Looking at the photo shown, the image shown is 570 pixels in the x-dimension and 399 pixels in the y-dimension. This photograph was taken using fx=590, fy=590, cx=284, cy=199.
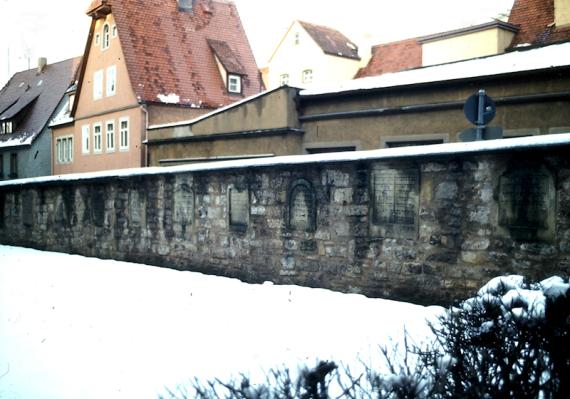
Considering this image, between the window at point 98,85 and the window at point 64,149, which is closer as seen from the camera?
the window at point 98,85

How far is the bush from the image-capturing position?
99.3 inches

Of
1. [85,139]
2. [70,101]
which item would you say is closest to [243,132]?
[85,139]

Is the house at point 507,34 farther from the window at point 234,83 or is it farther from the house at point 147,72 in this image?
the house at point 147,72

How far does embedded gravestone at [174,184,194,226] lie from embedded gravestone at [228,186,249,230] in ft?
4.06

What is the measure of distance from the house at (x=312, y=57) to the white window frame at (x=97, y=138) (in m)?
13.6

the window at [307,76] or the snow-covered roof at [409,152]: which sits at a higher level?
the window at [307,76]

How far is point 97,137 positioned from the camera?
32.3 m

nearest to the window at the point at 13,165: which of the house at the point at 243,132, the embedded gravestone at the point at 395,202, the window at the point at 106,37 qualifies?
the window at the point at 106,37

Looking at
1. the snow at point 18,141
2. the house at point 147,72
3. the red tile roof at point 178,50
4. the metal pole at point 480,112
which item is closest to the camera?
the metal pole at point 480,112

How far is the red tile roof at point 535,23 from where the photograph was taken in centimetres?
2297

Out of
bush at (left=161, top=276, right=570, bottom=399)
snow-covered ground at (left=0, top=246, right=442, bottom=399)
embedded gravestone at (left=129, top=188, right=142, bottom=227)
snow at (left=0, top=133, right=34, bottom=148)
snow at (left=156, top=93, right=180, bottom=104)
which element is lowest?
snow-covered ground at (left=0, top=246, right=442, bottom=399)

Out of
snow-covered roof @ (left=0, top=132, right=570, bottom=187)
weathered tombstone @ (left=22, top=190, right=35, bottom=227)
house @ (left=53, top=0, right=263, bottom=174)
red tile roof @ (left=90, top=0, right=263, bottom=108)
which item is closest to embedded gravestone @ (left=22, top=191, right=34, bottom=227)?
weathered tombstone @ (left=22, top=190, right=35, bottom=227)

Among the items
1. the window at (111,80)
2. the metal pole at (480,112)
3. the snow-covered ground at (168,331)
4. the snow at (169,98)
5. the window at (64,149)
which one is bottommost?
the snow-covered ground at (168,331)

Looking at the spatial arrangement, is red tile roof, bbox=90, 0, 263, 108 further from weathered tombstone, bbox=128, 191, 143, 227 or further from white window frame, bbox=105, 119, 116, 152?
weathered tombstone, bbox=128, 191, 143, 227
